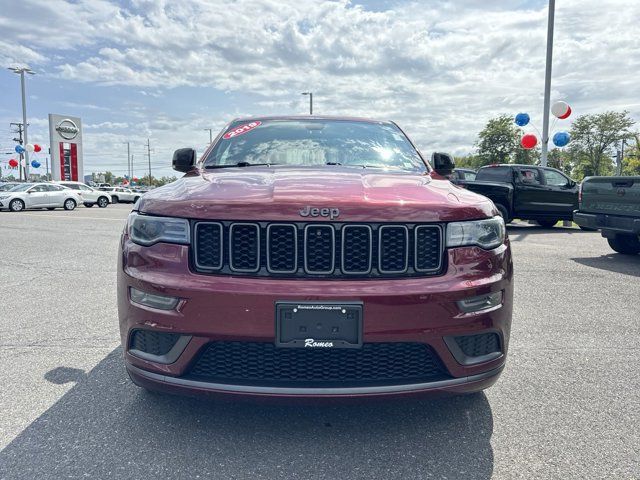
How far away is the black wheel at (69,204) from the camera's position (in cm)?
2622

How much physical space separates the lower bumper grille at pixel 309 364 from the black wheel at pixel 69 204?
1064 inches

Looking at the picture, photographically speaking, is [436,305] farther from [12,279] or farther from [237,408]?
[12,279]

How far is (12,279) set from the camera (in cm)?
636

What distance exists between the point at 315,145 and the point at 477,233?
1.67 metres

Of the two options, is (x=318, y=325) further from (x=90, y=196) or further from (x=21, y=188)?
(x=90, y=196)

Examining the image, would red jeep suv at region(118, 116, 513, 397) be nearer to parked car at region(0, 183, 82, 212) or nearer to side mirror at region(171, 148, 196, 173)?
side mirror at region(171, 148, 196, 173)

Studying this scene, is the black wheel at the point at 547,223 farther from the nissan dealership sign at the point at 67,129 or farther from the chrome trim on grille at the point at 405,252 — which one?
the nissan dealership sign at the point at 67,129

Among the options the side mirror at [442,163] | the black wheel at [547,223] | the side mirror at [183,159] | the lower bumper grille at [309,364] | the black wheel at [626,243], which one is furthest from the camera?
the black wheel at [547,223]

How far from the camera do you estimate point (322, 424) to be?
8.41 ft

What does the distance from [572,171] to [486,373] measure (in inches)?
2663

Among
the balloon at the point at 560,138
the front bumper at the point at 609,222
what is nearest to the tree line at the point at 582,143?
the balloon at the point at 560,138

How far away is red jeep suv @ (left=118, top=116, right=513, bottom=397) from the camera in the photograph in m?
2.16

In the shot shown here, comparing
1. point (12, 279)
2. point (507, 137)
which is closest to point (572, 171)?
point (507, 137)

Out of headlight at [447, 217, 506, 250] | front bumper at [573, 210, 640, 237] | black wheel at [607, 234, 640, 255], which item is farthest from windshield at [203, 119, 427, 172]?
black wheel at [607, 234, 640, 255]
